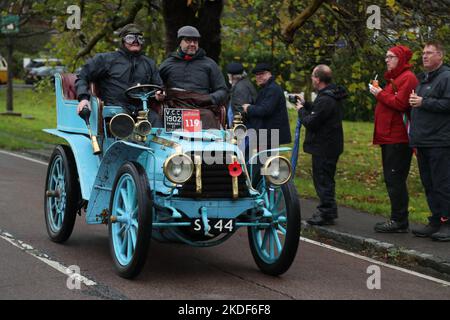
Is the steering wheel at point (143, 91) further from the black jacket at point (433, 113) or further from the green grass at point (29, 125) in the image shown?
the green grass at point (29, 125)

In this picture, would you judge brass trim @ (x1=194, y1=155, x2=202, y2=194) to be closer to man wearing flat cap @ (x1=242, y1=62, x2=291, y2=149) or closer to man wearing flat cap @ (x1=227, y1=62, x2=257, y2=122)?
man wearing flat cap @ (x1=242, y1=62, x2=291, y2=149)

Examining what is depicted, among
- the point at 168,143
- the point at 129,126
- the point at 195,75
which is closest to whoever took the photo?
the point at 168,143

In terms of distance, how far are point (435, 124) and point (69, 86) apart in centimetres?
397

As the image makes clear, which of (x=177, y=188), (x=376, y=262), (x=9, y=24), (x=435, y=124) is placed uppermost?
(x=9, y=24)

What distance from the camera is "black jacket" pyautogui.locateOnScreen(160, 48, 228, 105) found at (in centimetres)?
874

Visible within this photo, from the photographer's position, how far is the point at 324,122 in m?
10.7

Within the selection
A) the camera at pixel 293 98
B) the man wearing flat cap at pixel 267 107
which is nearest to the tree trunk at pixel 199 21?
the man wearing flat cap at pixel 267 107

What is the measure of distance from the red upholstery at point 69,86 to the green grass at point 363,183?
457cm

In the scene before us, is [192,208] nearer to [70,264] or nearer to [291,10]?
[70,264]

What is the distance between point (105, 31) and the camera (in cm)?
1841

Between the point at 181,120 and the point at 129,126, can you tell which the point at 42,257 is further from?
the point at 181,120

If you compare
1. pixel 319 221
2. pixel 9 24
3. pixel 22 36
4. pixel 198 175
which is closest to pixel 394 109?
pixel 319 221

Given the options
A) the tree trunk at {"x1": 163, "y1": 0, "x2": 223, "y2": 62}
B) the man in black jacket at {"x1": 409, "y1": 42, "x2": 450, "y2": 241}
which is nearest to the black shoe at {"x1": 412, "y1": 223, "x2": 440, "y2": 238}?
the man in black jacket at {"x1": 409, "y1": 42, "x2": 450, "y2": 241}
